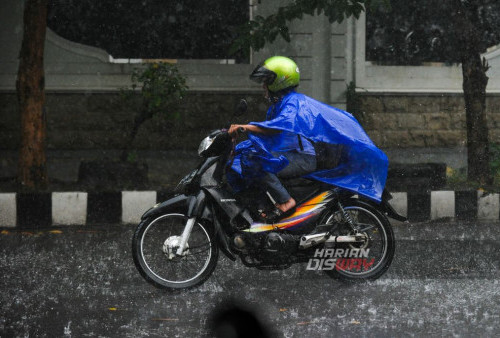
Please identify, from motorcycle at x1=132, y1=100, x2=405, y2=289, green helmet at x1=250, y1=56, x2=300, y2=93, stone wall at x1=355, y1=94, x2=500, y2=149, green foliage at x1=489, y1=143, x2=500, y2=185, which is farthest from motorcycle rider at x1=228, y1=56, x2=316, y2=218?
stone wall at x1=355, y1=94, x2=500, y2=149

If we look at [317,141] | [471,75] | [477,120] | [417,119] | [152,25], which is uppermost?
[152,25]

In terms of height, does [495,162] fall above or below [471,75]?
below

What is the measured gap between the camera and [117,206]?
28.7 ft

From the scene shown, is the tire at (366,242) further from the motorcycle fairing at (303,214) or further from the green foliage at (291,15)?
the green foliage at (291,15)

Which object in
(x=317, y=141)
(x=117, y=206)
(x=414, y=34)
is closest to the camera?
(x=317, y=141)

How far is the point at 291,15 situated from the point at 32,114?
3.29 metres

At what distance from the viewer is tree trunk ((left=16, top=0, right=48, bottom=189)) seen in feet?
31.8

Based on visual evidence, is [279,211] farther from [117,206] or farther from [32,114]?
[32,114]

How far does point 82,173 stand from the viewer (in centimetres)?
1065

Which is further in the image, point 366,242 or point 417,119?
point 417,119

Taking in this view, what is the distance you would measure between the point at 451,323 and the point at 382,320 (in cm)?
36

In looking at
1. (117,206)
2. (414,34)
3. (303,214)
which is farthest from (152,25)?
(303,214)

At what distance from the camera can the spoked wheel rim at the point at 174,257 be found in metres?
5.23

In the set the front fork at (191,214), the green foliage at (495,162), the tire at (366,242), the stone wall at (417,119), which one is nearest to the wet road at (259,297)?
the tire at (366,242)
